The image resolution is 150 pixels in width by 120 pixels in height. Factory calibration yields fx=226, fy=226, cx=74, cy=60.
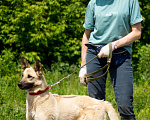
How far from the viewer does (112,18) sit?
109 inches

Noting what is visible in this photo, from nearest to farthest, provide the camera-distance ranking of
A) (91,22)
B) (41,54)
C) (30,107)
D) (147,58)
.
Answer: (30,107) → (91,22) → (147,58) → (41,54)

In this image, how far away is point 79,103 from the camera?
270 centimetres

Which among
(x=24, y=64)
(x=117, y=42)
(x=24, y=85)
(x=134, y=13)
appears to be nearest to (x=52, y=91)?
(x=24, y=64)

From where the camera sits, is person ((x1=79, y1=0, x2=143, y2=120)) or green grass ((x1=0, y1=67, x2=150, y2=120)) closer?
person ((x1=79, y1=0, x2=143, y2=120))

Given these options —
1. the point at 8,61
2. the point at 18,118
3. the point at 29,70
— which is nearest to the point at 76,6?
the point at 8,61

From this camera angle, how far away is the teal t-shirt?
8.95ft

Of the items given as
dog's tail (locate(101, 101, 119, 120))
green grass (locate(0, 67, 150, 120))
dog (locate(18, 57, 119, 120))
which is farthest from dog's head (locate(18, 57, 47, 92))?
green grass (locate(0, 67, 150, 120))

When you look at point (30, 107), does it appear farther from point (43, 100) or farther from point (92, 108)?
point (92, 108)

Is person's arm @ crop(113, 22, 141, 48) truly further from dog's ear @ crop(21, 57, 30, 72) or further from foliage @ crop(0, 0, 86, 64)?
foliage @ crop(0, 0, 86, 64)

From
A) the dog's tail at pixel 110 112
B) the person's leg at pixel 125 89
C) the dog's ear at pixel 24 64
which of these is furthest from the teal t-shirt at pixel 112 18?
the dog's ear at pixel 24 64

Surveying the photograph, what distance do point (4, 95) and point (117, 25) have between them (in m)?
2.77

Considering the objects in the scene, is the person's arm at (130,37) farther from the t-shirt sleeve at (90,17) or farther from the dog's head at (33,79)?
the dog's head at (33,79)

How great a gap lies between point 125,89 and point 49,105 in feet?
3.08

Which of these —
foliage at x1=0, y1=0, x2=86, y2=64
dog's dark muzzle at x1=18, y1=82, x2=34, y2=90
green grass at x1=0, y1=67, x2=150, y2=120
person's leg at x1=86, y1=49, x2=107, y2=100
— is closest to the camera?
dog's dark muzzle at x1=18, y1=82, x2=34, y2=90
